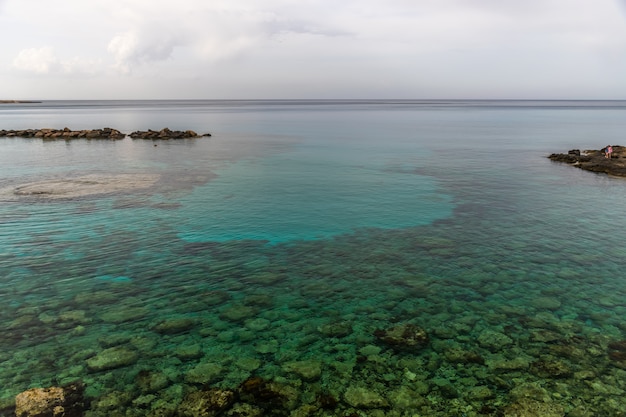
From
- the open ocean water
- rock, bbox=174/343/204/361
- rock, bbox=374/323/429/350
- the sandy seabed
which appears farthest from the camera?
the sandy seabed

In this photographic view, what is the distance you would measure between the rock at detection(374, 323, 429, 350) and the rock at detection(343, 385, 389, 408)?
3039 millimetres

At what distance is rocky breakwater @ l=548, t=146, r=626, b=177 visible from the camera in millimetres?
54219

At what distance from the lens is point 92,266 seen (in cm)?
2344

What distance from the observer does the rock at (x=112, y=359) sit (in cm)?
1498

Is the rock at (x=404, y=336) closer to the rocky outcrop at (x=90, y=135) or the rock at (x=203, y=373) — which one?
the rock at (x=203, y=373)

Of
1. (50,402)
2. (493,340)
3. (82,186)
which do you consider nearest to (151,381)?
(50,402)

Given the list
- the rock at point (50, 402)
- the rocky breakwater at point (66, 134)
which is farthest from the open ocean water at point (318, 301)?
the rocky breakwater at point (66, 134)

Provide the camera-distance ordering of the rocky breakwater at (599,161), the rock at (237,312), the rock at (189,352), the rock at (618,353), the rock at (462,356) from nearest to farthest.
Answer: the rock at (618,353) < the rock at (462,356) < the rock at (189,352) < the rock at (237,312) < the rocky breakwater at (599,161)

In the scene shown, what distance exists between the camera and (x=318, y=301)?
795 inches

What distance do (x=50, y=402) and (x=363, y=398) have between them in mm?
10295

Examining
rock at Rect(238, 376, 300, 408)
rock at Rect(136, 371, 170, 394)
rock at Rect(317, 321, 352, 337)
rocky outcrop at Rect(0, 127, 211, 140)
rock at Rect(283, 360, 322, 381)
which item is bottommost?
rock at Rect(238, 376, 300, 408)

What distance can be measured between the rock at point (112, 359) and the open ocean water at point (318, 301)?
0.25 ft

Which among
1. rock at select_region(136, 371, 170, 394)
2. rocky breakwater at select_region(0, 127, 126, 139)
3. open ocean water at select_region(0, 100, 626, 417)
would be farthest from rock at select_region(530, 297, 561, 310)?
rocky breakwater at select_region(0, 127, 126, 139)

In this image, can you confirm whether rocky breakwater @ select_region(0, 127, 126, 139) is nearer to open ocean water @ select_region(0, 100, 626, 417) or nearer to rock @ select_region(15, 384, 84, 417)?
open ocean water @ select_region(0, 100, 626, 417)
